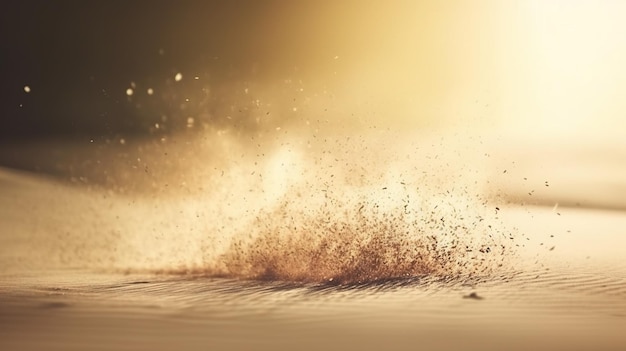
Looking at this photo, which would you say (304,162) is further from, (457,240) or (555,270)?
(555,270)

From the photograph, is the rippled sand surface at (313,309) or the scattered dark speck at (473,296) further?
the scattered dark speck at (473,296)

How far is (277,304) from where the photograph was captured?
18.3 ft

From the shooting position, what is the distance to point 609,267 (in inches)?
317

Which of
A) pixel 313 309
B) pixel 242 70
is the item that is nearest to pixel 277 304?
pixel 313 309

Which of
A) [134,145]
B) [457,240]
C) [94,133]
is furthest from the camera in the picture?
A: [94,133]

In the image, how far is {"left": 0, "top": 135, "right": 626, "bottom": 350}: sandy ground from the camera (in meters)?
4.45

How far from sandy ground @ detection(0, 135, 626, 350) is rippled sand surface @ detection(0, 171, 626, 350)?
0.01 meters

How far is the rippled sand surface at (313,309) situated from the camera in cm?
441

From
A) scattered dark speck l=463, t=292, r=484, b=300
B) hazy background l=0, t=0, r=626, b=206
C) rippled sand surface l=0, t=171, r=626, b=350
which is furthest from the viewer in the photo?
hazy background l=0, t=0, r=626, b=206

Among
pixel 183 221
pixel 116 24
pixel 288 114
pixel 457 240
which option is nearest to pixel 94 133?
pixel 116 24

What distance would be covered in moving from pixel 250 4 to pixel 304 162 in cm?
1397

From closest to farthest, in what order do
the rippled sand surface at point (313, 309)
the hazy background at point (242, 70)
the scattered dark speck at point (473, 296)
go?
1. the rippled sand surface at point (313, 309)
2. the scattered dark speck at point (473, 296)
3. the hazy background at point (242, 70)

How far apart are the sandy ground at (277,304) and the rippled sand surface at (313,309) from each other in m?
0.01

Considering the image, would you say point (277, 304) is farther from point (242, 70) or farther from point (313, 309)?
point (242, 70)
